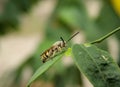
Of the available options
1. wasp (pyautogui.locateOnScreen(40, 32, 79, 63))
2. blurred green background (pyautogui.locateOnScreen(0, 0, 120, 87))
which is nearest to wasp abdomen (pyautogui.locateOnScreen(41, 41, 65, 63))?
wasp (pyautogui.locateOnScreen(40, 32, 79, 63))

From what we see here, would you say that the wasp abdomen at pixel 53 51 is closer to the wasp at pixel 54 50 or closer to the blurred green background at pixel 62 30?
the wasp at pixel 54 50

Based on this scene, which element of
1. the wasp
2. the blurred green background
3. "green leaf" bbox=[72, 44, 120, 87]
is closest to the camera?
"green leaf" bbox=[72, 44, 120, 87]

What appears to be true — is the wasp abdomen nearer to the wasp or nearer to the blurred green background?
the wasp

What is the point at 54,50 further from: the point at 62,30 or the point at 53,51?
the point at 62,30

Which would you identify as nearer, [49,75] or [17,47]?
[49,75]

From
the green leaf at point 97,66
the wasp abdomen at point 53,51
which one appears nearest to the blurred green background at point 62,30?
the wasp abdomen at point 53,51

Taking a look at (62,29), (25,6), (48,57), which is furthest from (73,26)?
(48,57)

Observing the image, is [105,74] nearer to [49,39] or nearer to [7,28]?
[49,39]

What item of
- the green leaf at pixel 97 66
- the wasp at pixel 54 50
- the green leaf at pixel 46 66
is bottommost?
the green leaf at pixel 97 66
